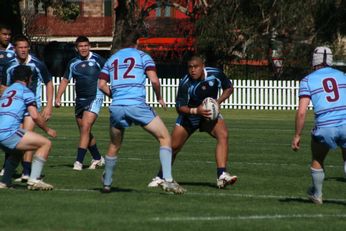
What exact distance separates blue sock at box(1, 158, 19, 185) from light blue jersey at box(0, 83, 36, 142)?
705 millimetres

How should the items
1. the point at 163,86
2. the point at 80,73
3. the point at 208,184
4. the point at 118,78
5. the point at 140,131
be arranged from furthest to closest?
the point at 163,86 → the point at 140,131 → the point at 80,73 → the point at 208,184 → the point at 118,78

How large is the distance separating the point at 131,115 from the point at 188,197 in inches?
48.0

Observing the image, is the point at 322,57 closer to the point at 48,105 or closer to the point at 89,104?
the point at 48,105

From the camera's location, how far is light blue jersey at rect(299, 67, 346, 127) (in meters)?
11.7

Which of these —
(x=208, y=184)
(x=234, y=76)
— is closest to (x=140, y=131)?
(x=208, y=184)

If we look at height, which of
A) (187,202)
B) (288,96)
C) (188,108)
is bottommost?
(288,96)

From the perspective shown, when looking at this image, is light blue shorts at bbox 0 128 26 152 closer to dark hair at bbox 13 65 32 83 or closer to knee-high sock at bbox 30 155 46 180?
knee-high sock at bbox 30 155 46 180

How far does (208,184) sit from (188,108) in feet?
4.39

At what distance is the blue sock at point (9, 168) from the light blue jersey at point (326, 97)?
3882 millimetres

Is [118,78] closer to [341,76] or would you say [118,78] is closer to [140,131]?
[341,76]

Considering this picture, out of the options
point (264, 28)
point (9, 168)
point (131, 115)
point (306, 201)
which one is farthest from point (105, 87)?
point (264, 28)

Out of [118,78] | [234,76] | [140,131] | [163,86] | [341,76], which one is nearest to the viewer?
[341,76]

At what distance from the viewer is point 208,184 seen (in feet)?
47.2

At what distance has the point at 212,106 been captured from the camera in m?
13.4
